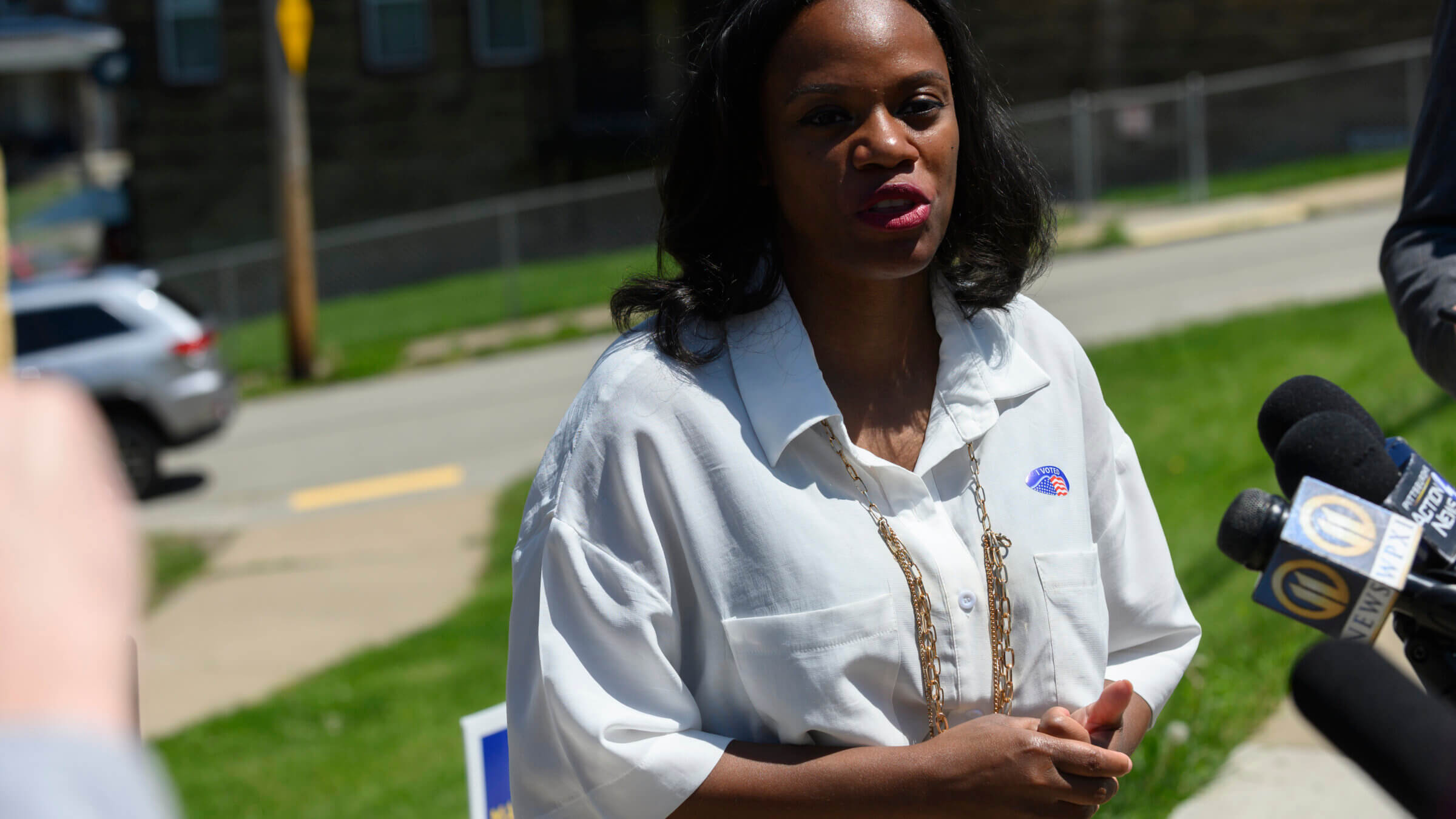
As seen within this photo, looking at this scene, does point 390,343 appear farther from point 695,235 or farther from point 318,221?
point 695,235

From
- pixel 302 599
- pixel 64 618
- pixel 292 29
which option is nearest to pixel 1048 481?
pixel 64 618

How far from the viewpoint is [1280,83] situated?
1733 centimetres

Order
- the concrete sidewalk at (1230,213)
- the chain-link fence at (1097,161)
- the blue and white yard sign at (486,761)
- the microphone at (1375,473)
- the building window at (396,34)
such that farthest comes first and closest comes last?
the building window at (396,34)
the chain-link fence at (1097,161)
the concrete sidewalk at (1230,213)
the blue and white yard sign at (486,761)
the microphone at (1375,473)

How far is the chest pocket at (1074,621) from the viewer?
2.09 metres

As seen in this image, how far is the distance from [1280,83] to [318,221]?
545 inches

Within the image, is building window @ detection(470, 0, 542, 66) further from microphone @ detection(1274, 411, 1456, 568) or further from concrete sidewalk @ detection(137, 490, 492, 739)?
microphone @ detection(1274, 411, 1456, 568)

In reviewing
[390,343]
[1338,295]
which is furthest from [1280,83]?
[390,343]

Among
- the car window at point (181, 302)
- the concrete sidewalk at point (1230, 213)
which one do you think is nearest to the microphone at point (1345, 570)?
the car window at point (181, 302)

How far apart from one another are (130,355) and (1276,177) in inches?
504

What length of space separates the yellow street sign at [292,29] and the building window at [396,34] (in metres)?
6.65

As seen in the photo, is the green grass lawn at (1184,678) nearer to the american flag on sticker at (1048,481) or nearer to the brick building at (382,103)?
the american flag on sticker at (1048,481)

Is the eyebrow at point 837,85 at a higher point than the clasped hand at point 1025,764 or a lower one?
higher

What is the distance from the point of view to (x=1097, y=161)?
17375mm

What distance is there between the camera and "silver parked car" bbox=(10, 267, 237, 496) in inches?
470
